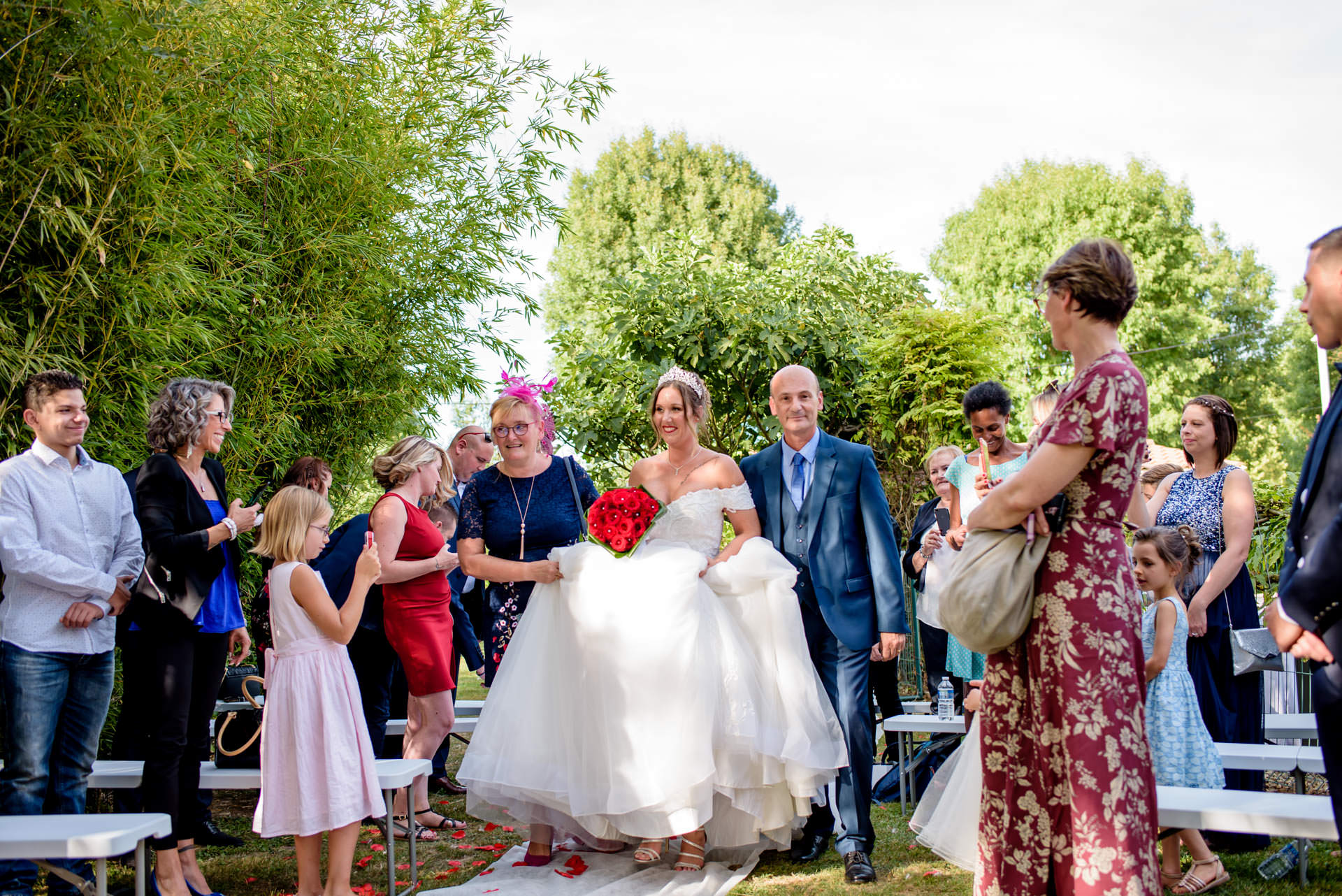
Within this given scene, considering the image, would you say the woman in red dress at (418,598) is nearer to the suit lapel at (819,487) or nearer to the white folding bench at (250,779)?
the white folding bench at (250,779)

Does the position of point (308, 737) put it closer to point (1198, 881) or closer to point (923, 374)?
point (1198, 881)

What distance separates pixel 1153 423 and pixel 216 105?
1001 inches

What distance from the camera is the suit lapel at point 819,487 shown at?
4.64 meters

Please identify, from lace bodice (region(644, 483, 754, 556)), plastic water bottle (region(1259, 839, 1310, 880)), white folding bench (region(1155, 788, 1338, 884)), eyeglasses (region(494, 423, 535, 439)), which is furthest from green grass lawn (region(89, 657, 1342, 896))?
eyeglasses (region(494, 423, 535, 439))

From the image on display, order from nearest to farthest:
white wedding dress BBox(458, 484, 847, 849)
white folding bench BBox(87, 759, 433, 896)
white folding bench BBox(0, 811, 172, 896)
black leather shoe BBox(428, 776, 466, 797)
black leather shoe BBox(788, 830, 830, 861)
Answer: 1. white folding bench BBox(0, 811, 172, 896)
2. white folding bench BBox(87, 759, 433, 896)
3. white wedding dress BBox(458, 484, 847, 849)
4. black leather shoe BBox(788, 830, 830, 861)
5. black leather shoe BBox(428, 776, 466, 797)

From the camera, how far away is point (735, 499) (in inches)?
185

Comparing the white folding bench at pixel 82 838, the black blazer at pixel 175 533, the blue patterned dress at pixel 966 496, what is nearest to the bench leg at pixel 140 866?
the white folding bench at pixel 82 838

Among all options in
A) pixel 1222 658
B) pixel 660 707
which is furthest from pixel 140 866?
pixel 1222 658

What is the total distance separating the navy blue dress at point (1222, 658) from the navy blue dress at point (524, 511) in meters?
2.93

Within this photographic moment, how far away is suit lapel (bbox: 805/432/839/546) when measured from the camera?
15.2 ft

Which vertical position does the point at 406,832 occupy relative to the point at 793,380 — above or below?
below

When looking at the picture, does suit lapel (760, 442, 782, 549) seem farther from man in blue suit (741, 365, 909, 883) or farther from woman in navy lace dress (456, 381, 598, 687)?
woman in navy lace dress (456, 381, 598, 687)

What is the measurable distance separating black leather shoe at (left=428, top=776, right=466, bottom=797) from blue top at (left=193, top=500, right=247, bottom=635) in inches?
108

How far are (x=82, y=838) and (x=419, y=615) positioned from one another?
7.60ft
